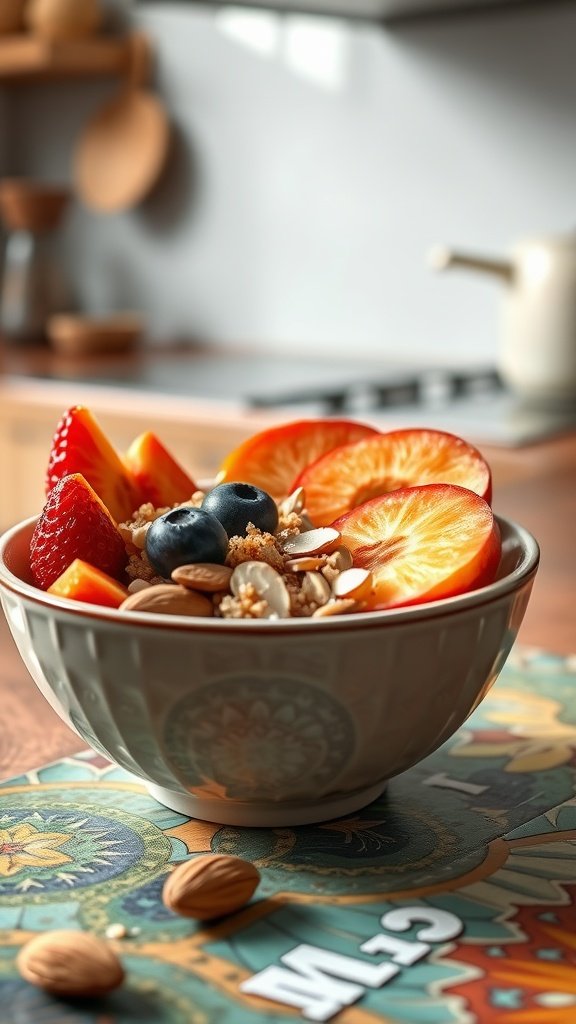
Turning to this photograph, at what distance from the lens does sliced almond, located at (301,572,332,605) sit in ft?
1.79

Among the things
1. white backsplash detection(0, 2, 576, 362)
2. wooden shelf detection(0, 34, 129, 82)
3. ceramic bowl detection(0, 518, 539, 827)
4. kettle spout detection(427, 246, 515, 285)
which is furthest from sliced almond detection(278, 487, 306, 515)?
wooden shelf detection(0, 34, 129, 82)

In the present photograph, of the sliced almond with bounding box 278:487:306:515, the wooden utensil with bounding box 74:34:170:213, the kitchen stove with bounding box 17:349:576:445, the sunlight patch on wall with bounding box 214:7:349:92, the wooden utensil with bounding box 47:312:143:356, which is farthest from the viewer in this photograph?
the wooden utensil with bounding box 74:34:170:213

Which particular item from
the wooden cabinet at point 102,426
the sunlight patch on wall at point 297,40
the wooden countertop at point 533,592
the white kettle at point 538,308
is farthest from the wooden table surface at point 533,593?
the sunlight patch on wall at point 297,40

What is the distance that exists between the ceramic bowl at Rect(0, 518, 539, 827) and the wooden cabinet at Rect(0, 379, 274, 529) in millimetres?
1296

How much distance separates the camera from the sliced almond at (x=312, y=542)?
22.7 inches

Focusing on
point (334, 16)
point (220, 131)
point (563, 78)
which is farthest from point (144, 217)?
point (563, 78)

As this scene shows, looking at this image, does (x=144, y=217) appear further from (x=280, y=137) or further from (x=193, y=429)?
(x=193, y=429)

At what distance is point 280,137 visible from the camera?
2666 mm

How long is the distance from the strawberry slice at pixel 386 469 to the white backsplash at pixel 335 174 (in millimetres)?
1714

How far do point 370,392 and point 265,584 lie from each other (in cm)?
148

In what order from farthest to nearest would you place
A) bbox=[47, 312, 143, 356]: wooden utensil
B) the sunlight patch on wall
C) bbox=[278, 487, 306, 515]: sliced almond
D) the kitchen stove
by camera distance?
1. bbox=[47, 312, 143, 356]: wooden utensil
2. the sunlight patch on wall
3. the kitchen stove
4. bbox=[278, 487, 306, 515]: sliced almond

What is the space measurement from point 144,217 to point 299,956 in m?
2.63

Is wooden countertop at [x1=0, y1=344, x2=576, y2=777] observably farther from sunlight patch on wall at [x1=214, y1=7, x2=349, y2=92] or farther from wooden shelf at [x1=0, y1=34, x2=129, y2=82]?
wooden shelf at [x1=0, y1=34, x2=129, y2=82]

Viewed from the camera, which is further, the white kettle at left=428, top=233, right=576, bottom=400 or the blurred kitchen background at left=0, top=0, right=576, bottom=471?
the blurred kitchen background at left=0, top=0, right=576, bottom=471
